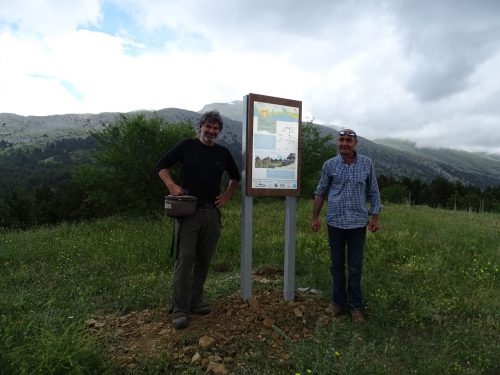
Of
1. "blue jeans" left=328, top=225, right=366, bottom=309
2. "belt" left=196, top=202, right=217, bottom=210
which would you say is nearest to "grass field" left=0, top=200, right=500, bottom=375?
"blue jeans" left=328, top=225, right=366, bottom=309

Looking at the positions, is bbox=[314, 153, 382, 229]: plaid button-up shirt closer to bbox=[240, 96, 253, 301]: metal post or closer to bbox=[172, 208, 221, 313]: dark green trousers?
bbox=[240, 96, 253, 301]: metal post

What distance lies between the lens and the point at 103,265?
7340 millimetres

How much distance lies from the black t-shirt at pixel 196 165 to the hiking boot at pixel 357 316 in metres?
2.26

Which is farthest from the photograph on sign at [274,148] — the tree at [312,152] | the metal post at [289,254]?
the tree at [312,152]

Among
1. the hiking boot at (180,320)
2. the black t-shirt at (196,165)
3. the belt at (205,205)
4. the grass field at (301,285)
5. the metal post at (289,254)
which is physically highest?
the black t-shirt at (196,165)

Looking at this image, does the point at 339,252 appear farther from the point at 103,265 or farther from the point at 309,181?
the point at 309,181

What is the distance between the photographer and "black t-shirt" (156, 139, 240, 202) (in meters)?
4.39

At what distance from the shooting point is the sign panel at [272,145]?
16.1 feet

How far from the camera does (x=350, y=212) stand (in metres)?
4.75

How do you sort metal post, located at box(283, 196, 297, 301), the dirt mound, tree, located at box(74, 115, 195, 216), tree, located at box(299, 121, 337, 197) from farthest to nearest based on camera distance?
tree, located at box(299, 121, 337, 197), tree, located at box(74, 115, 195, 216), metal post, located at box(283, 196, 297, 301), the dirt mound

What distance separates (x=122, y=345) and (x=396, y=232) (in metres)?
7.39

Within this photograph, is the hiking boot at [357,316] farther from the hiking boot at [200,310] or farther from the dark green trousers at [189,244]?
the dark green trousers at [189,244]

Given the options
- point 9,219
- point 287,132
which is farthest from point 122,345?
point 9,219

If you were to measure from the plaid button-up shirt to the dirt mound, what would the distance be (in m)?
1.24
